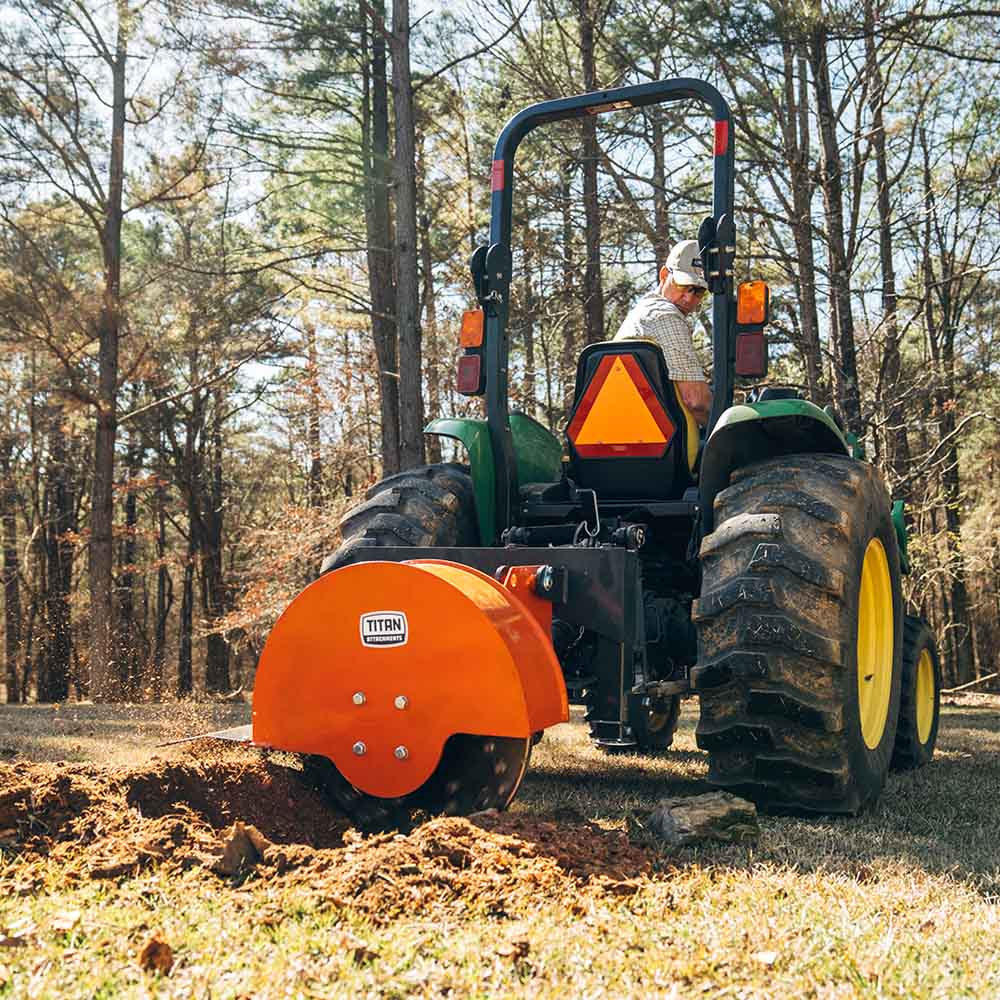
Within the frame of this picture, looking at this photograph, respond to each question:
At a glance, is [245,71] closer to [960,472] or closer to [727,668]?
[727,668]

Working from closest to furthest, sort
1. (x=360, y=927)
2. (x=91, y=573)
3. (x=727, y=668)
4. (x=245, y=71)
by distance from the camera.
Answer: (x=360, y=927) → (x=727, y=668) → (x=245, y=71) → (x=91, y=573)

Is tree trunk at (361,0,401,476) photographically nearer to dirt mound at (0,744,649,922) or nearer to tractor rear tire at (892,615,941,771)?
tractor rear tire at (892,615,941,771)

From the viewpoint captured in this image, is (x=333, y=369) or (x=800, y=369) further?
(x=333, y=369)

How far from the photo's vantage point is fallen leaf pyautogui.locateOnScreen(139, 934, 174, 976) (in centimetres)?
226

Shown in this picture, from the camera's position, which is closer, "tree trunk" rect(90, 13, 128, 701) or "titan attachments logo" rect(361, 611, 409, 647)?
"titan attachments logo" rect(361, 611, 409, 647)

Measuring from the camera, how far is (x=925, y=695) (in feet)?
19.4

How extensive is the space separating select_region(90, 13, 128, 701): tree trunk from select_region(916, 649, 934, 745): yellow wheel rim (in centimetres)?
1261

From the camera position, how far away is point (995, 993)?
7.28 feet

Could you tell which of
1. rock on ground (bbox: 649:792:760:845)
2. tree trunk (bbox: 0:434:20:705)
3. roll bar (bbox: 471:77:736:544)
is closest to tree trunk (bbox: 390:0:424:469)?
roll bar (bbox: 471:77:736:544)

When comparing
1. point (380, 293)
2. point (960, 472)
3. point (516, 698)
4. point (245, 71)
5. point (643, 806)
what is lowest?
point (643, 806)

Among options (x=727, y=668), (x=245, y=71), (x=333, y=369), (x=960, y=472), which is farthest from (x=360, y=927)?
(x=960, y=472)

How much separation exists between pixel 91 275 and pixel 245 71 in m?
4.82

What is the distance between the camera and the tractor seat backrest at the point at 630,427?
4828mm

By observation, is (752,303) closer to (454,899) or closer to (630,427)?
(630,427)
